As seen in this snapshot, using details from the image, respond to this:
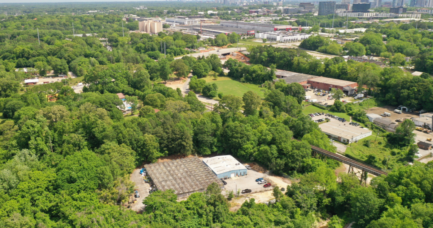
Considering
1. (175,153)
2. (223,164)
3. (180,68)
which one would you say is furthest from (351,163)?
(180,68)

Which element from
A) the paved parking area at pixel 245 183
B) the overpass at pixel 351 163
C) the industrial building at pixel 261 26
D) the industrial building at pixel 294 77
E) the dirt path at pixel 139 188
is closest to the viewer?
the dirt path at pixel 139 188

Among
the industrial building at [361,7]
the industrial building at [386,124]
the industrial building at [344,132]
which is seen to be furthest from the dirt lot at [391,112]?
the industrial building at [361,7]

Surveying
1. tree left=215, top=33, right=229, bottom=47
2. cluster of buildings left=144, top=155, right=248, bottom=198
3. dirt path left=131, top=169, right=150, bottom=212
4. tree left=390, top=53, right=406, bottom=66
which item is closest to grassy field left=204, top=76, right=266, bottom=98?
cluster of buildings left=144, top=155, right=248, bottom=198

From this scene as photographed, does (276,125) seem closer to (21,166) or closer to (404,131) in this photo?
(404,131)

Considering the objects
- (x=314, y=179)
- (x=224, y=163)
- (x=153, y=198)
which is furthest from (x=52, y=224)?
(x=314, y=179)

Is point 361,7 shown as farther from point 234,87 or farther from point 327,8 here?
point 234,87

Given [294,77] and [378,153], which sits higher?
[294,77]

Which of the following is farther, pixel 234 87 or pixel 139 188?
pixel 234 87

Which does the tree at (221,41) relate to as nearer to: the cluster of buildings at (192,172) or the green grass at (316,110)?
the green grass at (316,110)
